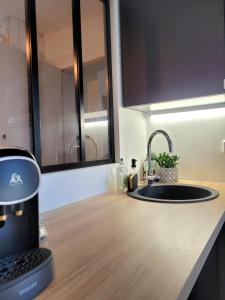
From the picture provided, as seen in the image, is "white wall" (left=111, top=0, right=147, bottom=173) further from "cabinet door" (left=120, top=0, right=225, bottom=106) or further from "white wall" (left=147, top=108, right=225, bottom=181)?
"white wall" (left=147, top=108, right=225, bottom=181)

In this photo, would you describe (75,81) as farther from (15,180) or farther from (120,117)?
(15,180)

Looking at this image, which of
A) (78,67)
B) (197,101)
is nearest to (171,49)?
(197,101)

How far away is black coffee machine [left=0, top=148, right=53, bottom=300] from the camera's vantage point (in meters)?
0.44

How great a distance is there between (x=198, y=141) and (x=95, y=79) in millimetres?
894

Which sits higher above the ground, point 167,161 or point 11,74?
→ point 11,74

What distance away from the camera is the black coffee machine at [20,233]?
0.44 m

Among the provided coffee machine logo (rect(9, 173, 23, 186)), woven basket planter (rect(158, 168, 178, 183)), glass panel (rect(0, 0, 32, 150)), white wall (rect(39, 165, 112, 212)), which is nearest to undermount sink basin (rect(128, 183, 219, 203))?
woven basket planter (rect(158, 168, 178, 183))

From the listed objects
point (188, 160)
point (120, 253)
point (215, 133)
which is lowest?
point (120, 253)

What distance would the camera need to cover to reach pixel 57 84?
5.86 feet

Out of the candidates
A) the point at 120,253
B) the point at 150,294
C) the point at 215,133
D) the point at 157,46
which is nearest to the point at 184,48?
the point at 157,46

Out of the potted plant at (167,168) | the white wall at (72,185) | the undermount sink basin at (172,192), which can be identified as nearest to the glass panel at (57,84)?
the white wall at (72,185)

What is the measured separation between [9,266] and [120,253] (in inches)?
11.0

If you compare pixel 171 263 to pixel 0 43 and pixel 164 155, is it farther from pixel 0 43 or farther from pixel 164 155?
pixel 0 43

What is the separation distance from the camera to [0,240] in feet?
1.74
